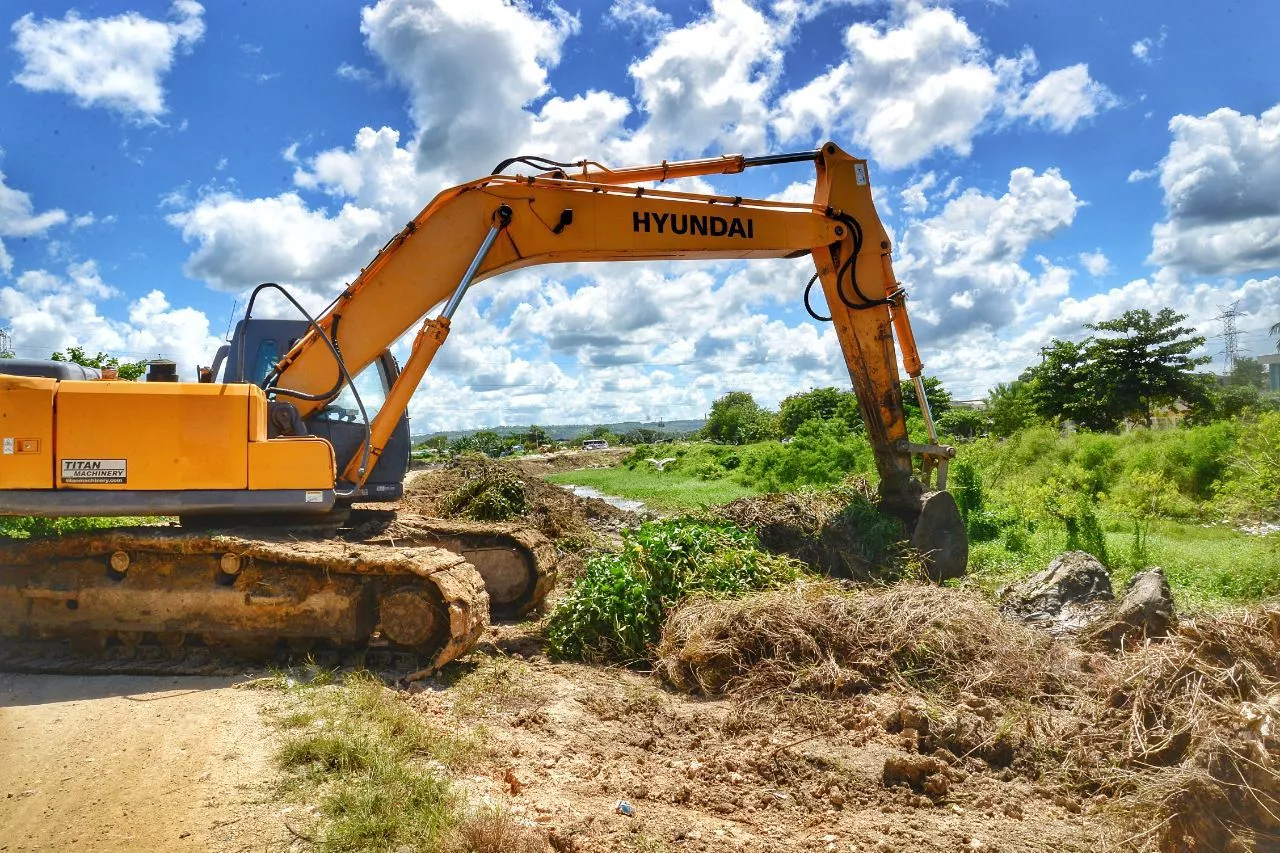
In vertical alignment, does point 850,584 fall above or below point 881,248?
below

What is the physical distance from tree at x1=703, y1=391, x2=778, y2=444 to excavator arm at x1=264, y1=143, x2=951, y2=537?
4274 centimetres

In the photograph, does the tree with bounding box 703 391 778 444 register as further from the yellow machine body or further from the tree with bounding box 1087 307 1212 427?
the yellow machine body

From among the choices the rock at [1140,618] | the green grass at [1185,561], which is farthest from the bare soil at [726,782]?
the green grass at [1185,561]

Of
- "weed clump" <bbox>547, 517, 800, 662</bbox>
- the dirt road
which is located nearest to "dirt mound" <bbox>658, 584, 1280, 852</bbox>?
"weed clump" <bbox>547, 517, 800, 662</bbox>

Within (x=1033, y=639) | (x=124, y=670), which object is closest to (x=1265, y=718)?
(x=1033, y=639)

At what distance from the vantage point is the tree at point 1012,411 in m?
30.0

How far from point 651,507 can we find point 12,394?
15.0 meters

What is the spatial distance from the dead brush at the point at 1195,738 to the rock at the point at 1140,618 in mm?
835

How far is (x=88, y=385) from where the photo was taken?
6.39 meters

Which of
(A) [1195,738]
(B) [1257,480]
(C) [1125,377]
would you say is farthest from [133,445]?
(C) [1125,377]

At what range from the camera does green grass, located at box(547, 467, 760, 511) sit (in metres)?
19.7

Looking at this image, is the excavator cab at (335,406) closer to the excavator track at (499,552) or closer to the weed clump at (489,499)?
the excavator track at (499,552)

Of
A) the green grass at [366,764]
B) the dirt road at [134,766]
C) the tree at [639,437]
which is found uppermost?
the tree at [639,437]

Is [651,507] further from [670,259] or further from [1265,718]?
[1265,718]
